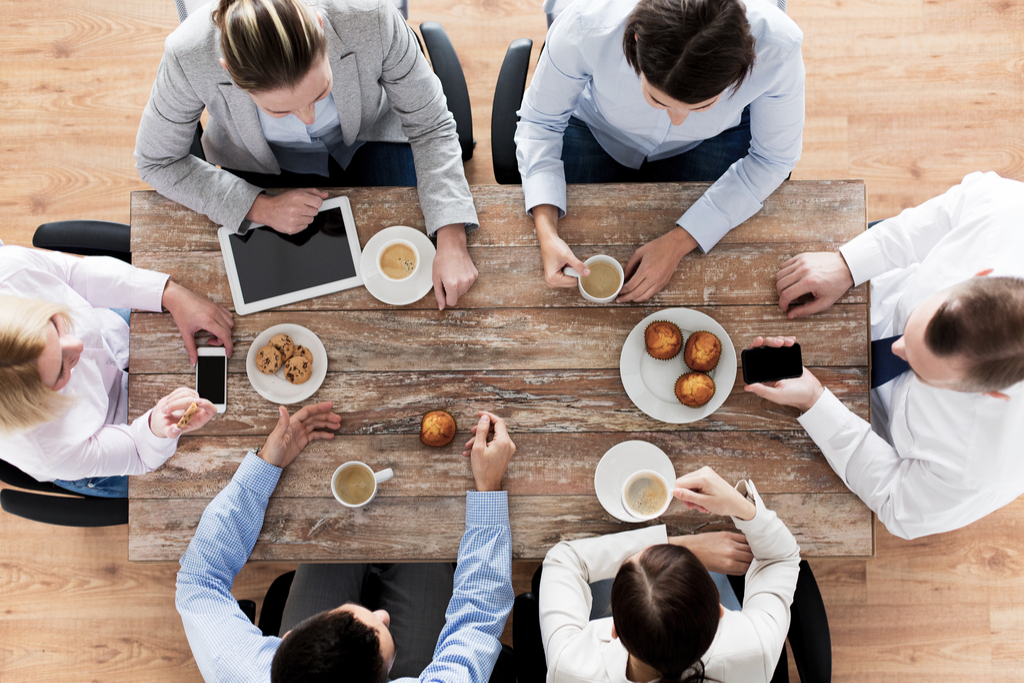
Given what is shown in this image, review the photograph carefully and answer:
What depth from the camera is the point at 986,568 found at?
7.60 ft

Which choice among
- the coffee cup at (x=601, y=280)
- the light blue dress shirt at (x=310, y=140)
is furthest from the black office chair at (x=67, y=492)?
the coffee cup at (x=601, y=280)

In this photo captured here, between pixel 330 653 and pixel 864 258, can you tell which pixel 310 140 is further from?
pixel 864 258

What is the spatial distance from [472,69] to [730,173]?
1450mm

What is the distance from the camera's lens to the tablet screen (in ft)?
5.22

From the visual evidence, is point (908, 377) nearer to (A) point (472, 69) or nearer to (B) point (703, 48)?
(B) point (703, 48)

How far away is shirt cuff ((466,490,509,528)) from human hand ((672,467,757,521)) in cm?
43

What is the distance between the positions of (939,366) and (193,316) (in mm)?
1806

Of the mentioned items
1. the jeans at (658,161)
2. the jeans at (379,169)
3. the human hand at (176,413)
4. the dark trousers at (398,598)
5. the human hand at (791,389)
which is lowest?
the dark trousers at (398,598)

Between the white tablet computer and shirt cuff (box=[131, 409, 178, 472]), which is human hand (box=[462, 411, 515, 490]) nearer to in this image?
the white tablet computer

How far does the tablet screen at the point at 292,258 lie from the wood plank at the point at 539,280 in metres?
0.05

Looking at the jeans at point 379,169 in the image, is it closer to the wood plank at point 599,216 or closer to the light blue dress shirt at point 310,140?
the light blue dress shirt at point 310,140

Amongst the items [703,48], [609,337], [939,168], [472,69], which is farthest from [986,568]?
[472,69]

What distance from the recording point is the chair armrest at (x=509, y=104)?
68.4 inches

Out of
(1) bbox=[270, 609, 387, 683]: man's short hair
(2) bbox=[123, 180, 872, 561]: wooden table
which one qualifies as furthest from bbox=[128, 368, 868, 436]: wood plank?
(1) bbox=[270, 609, 387, 683]: man's short hair
